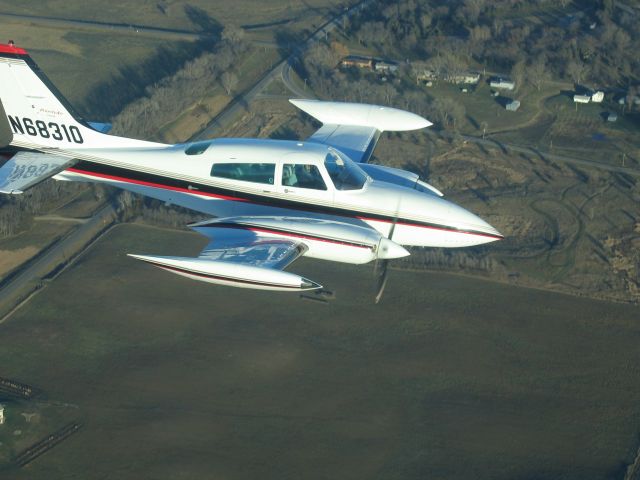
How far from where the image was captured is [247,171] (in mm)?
30469

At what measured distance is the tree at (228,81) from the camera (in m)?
61.2

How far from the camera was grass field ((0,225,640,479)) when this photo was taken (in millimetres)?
28531

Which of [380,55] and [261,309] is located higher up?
[380,55]

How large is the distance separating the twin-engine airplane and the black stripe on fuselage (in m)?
0.04

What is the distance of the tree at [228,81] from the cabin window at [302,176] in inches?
1287

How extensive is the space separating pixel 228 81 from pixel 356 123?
26891 millimetres

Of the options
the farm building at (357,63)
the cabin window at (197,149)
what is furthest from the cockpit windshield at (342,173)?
the farm building at (357,63)

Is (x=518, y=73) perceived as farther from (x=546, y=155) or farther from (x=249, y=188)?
(x=249, y=188)

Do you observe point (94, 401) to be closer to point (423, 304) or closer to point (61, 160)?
point (61, 160)

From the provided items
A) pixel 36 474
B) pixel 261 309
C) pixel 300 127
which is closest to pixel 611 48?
pixel 300 127

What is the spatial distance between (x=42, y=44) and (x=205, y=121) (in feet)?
83.9

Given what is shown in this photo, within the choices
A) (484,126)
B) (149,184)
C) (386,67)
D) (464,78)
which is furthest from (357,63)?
(149,184)

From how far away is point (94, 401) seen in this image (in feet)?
101

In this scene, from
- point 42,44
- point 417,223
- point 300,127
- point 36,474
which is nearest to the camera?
point 36,474
